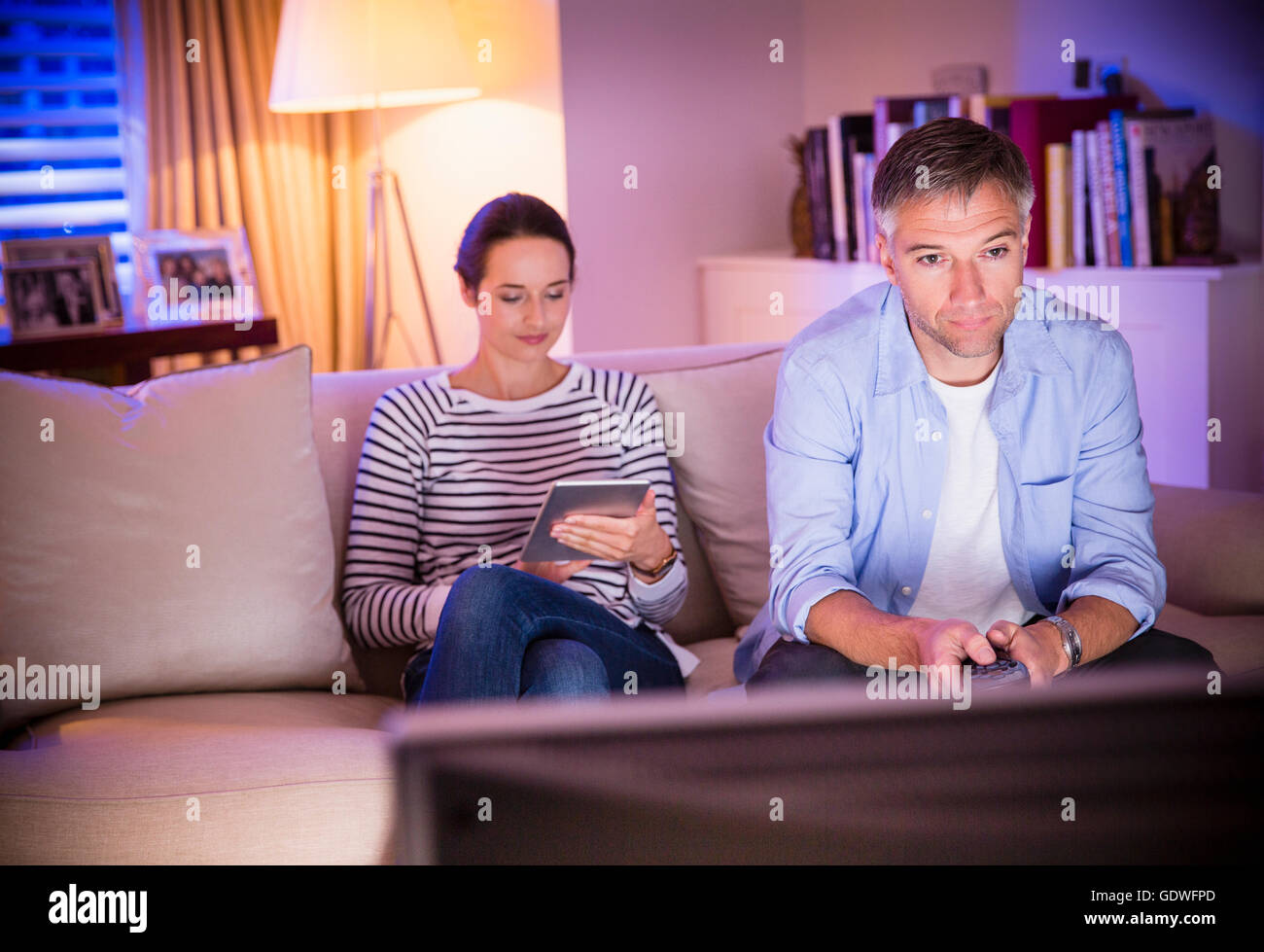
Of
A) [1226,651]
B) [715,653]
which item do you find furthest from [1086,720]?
[715,653]

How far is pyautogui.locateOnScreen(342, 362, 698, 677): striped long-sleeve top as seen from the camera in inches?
63.7

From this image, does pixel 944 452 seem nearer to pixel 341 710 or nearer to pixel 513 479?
pixel 513 479

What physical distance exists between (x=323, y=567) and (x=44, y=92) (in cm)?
213

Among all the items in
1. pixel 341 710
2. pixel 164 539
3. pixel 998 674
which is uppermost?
pixel 164 539

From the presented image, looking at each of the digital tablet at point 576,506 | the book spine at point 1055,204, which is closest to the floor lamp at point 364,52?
the book spine at point 1055,204

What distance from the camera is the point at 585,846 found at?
87 centimetres

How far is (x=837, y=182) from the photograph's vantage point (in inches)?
118

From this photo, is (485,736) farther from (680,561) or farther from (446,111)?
(446,111)

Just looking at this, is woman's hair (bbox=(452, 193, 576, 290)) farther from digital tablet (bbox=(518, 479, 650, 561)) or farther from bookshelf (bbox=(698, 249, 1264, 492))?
bookshelf (bbox=(698, 249, 1264, 492))

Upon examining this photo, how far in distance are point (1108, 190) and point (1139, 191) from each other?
6 cm

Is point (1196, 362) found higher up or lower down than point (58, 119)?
lower down

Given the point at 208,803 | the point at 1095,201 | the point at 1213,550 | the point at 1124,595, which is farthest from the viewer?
the point at 1095,201

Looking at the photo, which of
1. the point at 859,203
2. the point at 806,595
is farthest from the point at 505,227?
the point at 859,203
